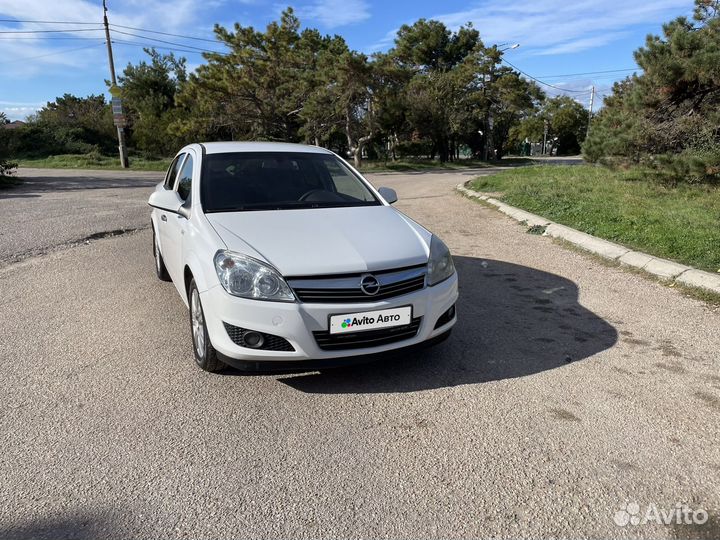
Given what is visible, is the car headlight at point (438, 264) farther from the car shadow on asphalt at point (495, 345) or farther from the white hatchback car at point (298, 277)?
the car shadow on asphalt at point (495, 345)

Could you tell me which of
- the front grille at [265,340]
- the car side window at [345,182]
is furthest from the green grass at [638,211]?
the front grille at [265,340]

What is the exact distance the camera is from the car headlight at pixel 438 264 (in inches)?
138

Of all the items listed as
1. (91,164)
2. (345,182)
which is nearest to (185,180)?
(345,182)

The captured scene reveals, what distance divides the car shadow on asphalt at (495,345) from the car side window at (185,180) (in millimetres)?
1928

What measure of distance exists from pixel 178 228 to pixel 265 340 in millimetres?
1637

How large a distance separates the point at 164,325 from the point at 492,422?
2.91 m

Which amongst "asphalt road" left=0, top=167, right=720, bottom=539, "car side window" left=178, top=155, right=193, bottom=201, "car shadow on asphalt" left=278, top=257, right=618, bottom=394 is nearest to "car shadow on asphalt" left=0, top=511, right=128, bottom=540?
"asphalt road" left=0, top=167, right=720, bottom=539

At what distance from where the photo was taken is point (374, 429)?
2941 mm

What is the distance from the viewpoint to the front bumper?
10.1ft

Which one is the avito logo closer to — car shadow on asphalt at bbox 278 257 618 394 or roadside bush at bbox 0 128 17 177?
car shadow on asphalt at bbox 278 257 618 394

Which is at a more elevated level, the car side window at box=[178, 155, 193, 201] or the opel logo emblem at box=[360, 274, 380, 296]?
the car side window at box=[178, 155, 193, 201]

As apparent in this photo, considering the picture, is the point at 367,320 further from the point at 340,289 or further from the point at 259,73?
the point at 259,73

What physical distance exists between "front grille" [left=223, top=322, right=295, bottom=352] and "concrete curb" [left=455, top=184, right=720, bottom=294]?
4.49m

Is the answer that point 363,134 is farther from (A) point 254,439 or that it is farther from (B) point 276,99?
(A) point 254,439
